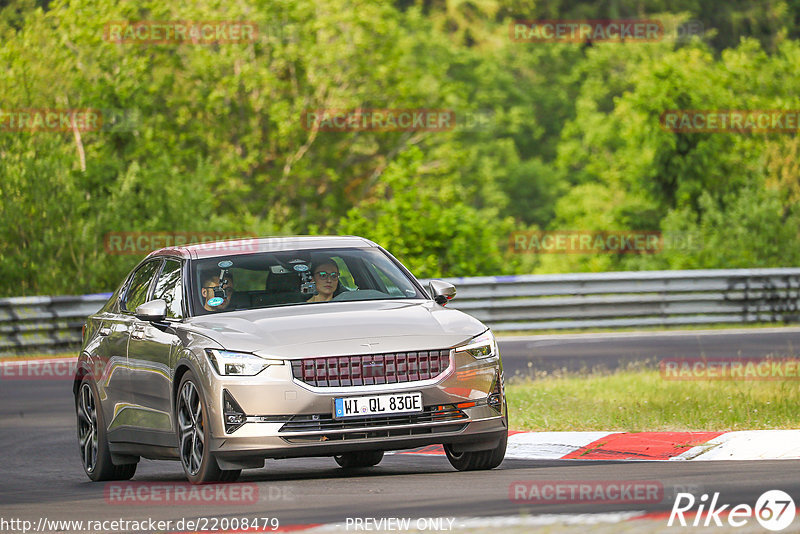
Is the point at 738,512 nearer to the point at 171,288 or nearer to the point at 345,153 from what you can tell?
the point at 171,288

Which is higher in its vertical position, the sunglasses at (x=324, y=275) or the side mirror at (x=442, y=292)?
the sunglasses at (x=324, y=275)

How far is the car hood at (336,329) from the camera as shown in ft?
29.3

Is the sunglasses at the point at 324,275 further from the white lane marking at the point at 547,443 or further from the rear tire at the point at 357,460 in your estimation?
the white lane marking at the point at 547,443

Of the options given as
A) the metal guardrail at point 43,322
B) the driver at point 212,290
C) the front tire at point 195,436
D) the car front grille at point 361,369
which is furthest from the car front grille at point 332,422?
the metal guardrail at point 43,322

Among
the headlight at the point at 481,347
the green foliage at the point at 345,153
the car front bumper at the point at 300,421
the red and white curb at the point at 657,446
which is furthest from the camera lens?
the green foliage at the point at 345,153

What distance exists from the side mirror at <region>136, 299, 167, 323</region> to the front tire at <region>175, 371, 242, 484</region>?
20.0 inches

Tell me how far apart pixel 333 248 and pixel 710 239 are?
25.6 metres

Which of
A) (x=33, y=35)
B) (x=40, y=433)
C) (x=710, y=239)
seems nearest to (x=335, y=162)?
(x=33, y=35)

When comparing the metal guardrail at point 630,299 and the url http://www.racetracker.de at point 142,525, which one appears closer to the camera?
the url http://www.racetracker.de at point 142,525

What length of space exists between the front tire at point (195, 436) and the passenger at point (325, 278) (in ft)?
3.63

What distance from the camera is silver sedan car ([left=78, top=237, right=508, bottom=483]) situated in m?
8.92

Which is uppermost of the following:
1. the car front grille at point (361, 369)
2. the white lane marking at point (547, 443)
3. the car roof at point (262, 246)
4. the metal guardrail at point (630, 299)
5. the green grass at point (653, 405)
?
the car roof at point (262, 246)

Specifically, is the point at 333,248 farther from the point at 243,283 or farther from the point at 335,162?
the point at 335,162

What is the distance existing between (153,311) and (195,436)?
931mm
